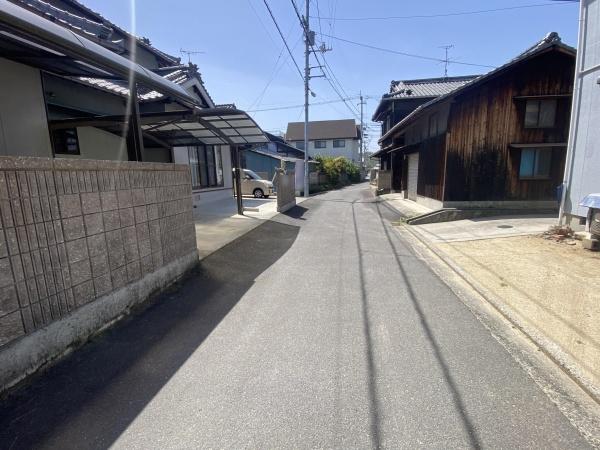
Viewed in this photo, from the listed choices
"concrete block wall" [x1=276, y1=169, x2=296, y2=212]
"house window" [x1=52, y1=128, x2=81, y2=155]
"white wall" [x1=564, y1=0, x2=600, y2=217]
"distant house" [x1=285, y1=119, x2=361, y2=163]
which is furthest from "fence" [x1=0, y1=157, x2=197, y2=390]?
"distant house" [x1=285, y1=119, x2=361, y2=163]

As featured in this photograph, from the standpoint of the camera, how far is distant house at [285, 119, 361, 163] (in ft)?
161

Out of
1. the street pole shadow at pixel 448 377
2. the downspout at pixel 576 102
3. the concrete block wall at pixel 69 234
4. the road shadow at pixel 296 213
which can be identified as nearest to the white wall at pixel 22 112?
the concrete block wall at pixel 69 234

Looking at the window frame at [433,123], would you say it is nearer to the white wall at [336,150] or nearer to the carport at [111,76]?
the carport at [111,76]

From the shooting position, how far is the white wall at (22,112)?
16.5ft

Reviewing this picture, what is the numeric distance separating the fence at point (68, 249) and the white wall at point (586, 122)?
28.1 feet

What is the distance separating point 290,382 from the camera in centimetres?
252

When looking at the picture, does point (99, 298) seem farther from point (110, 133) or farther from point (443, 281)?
point (110, 133)

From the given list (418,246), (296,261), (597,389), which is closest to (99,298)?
(296,261)

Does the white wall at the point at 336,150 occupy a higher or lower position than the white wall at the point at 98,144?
higher

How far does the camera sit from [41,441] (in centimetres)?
191

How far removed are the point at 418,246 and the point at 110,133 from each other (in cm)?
805

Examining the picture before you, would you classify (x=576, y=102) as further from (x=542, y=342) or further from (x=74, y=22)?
(x=74, y=22)

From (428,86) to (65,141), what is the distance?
82.3ft

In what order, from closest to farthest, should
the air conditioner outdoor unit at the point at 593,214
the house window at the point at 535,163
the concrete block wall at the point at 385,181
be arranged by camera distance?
the air conditioner outdoor unit at the point at 593,214, the house window at the point at 535,163, the concrete block wall at the point at 385,181
